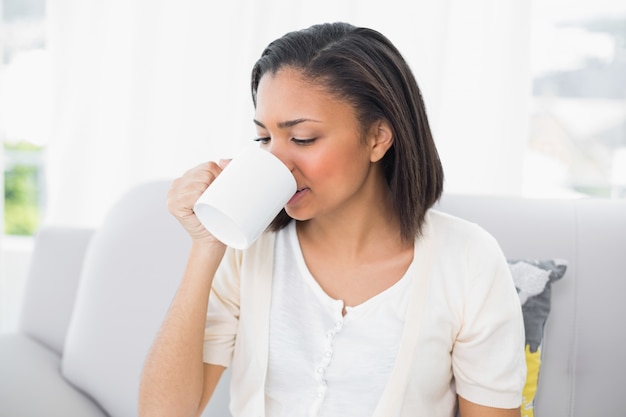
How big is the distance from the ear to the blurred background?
911 millimetres

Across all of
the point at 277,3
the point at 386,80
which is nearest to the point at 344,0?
the point at 277,3

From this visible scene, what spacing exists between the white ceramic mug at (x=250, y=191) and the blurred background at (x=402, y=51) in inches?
46.4

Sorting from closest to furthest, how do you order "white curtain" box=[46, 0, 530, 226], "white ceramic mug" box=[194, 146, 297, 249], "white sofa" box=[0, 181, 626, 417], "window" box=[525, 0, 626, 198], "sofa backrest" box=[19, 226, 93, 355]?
"white ceramic mug" box=[194, 146, 297, 249], "white sofa" box=[0, 181, 626, 417], "sofa backrest" box=[19, 226, 93, 355], "white curtain" box=[46, 0, 530, 226], "window" box=[525, 0, 626, 198]

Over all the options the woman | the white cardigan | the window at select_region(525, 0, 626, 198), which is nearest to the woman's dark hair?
the woman

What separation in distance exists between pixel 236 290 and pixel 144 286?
32 centimetres

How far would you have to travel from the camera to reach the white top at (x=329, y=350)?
1197 millimetres

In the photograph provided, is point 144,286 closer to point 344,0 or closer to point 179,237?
point 179,237

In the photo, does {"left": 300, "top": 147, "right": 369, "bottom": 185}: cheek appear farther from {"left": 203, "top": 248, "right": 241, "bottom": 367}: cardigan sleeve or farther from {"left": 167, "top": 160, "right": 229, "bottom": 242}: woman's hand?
{"left": 203, "top": 248, "right": 241, "bottom": 367}: cardigan sleeve

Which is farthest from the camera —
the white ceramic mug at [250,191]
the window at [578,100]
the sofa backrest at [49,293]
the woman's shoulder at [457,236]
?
the window at [578,100]

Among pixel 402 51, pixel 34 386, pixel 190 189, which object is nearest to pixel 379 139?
pixel 190 189

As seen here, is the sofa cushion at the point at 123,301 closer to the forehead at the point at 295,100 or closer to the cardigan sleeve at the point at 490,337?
the forehead at the point at 295,100

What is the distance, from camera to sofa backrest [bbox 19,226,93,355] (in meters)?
1.69

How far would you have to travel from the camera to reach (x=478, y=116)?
6.72 ft

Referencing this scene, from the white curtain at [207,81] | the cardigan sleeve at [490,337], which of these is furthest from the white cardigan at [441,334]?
the white curtain at [207,81]
